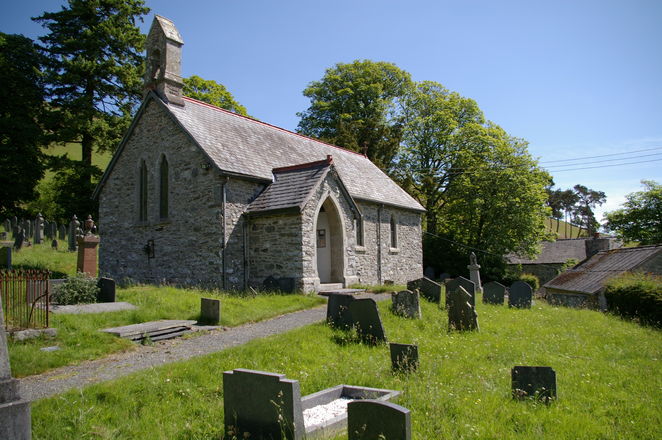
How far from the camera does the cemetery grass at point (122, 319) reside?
285 inches

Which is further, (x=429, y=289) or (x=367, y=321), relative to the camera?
(x=429, y=289)

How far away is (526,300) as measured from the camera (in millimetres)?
15742

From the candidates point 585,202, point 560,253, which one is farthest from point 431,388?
point 585,202

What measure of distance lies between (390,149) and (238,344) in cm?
3008

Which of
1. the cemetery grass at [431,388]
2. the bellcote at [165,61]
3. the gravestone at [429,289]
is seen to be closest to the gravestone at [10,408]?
the cemetery grass at [431,388]

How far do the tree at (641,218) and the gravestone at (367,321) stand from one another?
133ft

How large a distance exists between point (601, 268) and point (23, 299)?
979 inches

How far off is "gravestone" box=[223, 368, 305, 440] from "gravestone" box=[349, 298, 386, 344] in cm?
437

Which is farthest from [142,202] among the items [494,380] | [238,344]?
[494,380]

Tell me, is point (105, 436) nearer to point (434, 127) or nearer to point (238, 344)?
point (238, 344)

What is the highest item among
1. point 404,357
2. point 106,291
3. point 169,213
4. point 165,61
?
point 165,61

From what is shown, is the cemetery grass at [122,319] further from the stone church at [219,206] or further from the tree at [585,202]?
the tree at [585,202]

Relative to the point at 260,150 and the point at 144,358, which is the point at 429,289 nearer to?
the point at 144,358

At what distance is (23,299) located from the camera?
8492 mm
